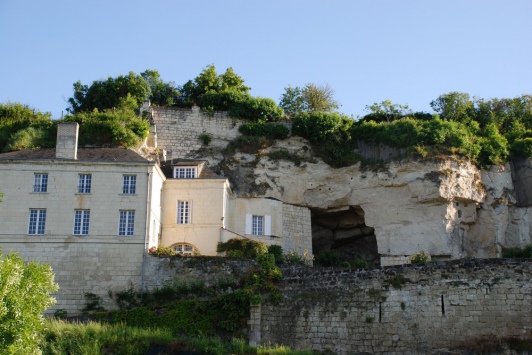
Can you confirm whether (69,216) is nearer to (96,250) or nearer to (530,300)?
(96,250)

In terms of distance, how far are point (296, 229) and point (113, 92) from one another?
1271 centimetres

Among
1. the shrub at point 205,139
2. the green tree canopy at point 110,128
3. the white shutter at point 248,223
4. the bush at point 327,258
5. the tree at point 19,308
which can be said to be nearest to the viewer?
the tree at point 19,308

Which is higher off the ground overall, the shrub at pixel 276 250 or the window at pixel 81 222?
the window at pixel 81 222

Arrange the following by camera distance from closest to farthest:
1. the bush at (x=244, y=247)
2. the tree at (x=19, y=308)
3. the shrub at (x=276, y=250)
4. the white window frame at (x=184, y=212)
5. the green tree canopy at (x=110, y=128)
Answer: the tree at (x=19, y=308) < the bush at (x=244, y=247) < the shrub at (x=276, y=250) < the white window frame at (x=184, y=212) < the green tree canopy at (x=110, y=128)

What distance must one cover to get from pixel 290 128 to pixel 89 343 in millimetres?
19283

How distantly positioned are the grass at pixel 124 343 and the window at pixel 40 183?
25.7ft

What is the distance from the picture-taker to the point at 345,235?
4281 cm

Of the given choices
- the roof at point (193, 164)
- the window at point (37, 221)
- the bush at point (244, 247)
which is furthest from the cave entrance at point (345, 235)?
the window at point (37, 221)

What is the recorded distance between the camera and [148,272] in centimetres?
3294

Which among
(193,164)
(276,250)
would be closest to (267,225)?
(276,250)

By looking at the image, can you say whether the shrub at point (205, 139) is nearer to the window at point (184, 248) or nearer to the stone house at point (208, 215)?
the stone house at point (208, 215)

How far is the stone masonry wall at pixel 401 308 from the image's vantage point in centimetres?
2656

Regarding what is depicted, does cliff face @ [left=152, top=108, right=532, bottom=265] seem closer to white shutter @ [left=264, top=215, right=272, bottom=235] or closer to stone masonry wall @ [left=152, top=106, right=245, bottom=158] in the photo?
stone masonry wall @ [left=152, top=106, right=245, bottom=158]

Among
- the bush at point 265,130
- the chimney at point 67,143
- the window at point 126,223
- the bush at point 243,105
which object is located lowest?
the window at point 126,223
